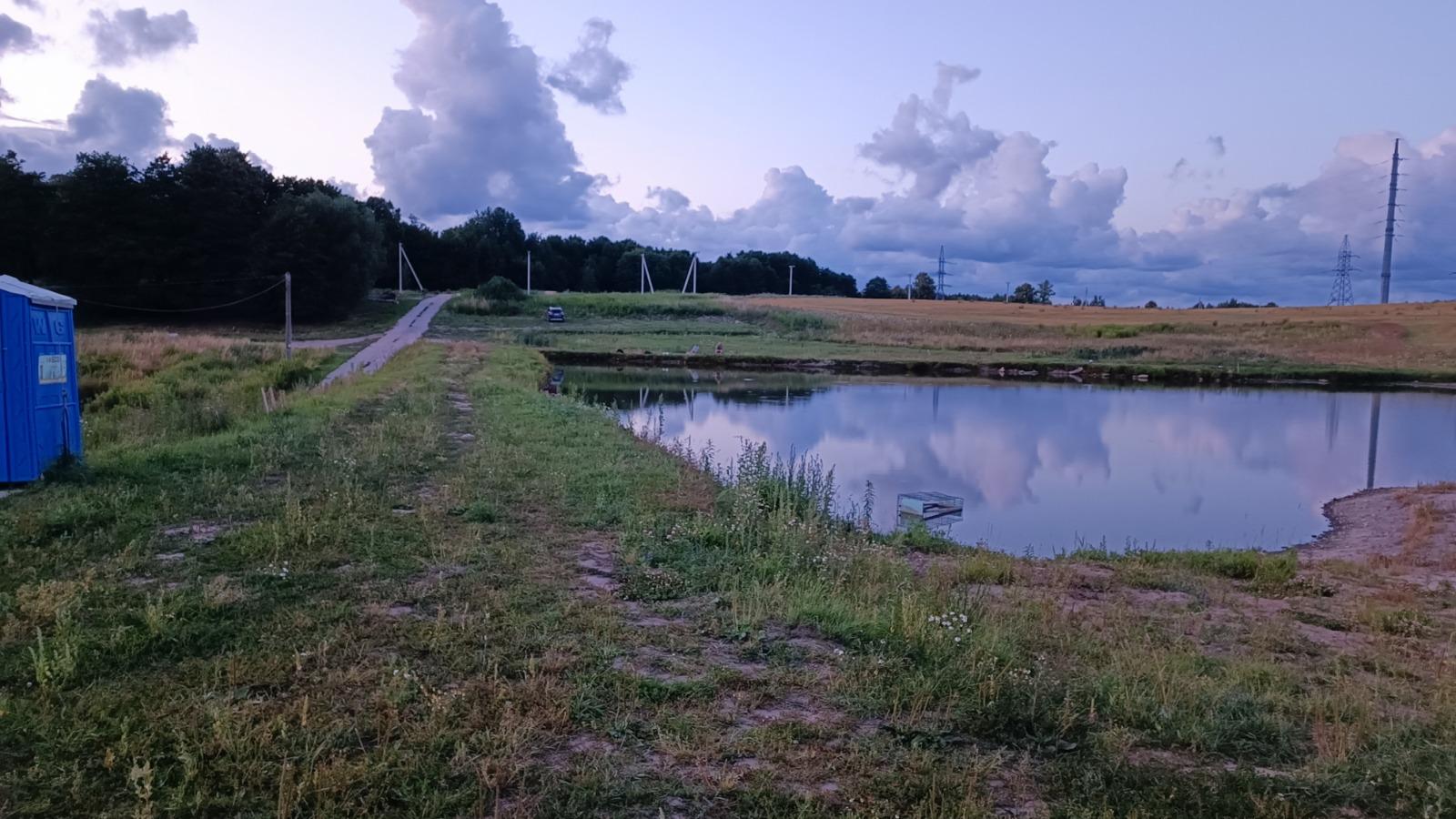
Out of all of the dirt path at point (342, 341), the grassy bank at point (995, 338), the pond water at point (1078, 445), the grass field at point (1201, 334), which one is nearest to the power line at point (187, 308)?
the dirt path at point (342, 341)

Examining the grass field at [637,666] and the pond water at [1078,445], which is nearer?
the grass field at [637,666]

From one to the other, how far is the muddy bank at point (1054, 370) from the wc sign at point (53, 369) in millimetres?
32058

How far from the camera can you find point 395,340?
41.4 metres

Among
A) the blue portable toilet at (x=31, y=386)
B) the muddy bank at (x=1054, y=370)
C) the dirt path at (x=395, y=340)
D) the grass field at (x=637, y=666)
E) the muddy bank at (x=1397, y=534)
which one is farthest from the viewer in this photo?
the muddy bank at (x=1054, y=370)

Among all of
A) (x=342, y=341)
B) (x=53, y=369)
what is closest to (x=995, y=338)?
(x=342, y=341)

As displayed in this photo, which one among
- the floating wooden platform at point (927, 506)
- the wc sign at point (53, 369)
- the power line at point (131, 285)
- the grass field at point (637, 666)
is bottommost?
the floating wooden platform at point (927, 506)

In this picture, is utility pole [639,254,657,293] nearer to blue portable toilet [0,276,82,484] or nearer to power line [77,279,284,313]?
power line [77,279,284,313]

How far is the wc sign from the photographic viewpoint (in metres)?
8.45

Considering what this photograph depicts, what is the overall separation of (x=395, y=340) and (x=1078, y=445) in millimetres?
30965

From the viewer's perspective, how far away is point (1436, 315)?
203ft

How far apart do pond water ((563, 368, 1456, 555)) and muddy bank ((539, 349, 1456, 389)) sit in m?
3.55

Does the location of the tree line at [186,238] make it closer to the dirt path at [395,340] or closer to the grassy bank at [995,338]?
the dirt path at [395,340]

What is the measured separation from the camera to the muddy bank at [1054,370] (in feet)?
137

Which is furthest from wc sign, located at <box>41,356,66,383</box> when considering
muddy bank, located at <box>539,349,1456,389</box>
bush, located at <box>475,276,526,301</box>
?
bush, located at <box>475,276,526,301</box>
